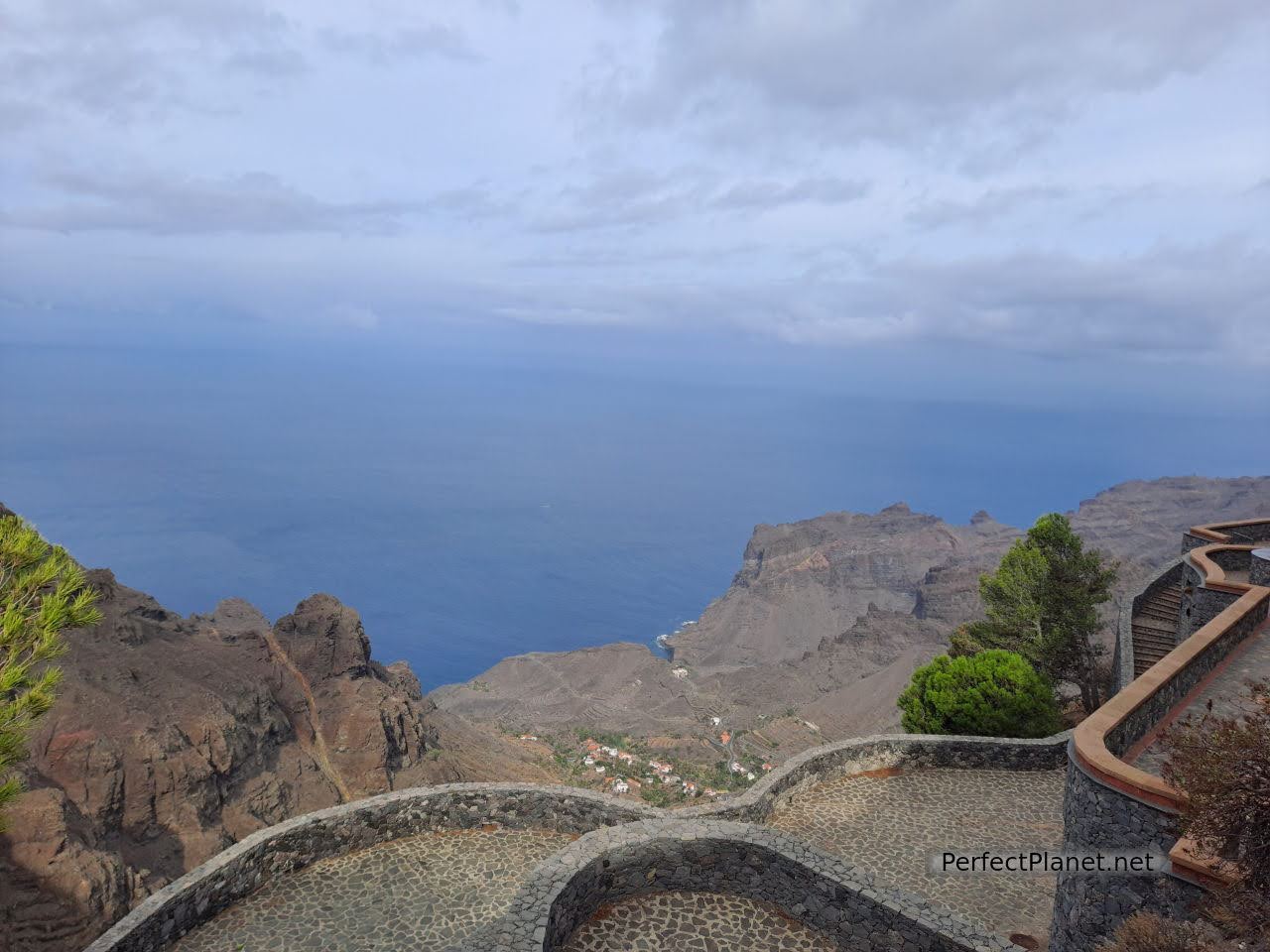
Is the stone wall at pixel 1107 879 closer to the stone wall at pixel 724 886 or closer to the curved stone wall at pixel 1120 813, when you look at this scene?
the curved stone wall at pixel 1120 813

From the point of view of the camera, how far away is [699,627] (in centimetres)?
11744

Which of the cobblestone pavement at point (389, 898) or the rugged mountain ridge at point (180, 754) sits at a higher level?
the cobblestone pavement at point (389, 898)

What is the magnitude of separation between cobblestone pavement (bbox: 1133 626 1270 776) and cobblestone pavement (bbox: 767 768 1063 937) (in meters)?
3.20

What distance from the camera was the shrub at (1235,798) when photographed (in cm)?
664

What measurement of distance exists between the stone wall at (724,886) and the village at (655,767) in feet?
84.1

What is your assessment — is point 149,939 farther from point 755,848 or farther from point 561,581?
point 561,581

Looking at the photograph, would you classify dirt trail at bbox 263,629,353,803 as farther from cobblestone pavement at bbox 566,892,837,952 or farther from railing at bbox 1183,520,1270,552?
railing at bbox 1183,520,1270,552

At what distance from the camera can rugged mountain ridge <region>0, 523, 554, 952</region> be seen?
16.9 metres

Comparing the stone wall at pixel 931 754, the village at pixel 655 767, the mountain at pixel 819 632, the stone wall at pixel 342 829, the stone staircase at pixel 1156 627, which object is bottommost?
the mountain at pixel 819 632

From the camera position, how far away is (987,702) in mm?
17766

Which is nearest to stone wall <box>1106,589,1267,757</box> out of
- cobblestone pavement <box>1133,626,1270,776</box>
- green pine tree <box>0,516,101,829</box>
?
cobblestone pavement <box>1133,626,1270,776</box>

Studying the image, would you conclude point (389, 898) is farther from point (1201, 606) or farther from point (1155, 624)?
point (1155, 624)

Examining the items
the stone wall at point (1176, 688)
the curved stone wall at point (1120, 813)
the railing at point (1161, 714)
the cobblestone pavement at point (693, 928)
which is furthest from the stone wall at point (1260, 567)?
the cobblestone pavement at point (693, 928)

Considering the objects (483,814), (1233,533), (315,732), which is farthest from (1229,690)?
(315,732)
